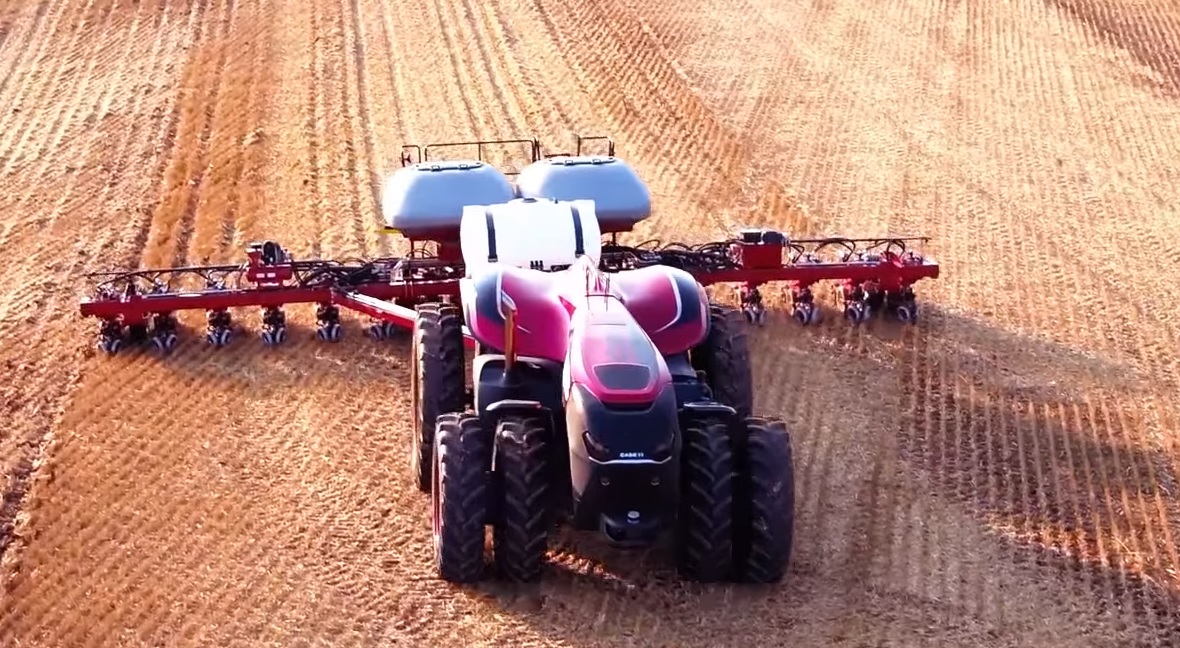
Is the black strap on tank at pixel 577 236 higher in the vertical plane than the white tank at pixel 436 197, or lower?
higher

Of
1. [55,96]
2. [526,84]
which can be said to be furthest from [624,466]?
[55,96]

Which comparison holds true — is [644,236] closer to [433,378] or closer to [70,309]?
[70,309]

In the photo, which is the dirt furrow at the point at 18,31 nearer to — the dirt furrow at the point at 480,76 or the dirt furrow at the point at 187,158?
the dirt furrow at the point at 187,158

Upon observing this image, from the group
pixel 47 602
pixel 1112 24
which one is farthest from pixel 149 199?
pixel 1112 24

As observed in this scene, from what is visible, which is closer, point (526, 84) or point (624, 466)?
point (624, 466)

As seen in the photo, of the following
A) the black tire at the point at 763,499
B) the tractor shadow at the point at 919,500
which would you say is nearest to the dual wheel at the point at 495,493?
the tractor shadow at the point at 919,500
